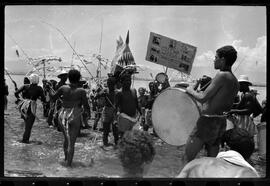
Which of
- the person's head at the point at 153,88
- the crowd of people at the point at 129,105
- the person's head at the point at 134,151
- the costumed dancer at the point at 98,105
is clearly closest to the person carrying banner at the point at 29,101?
the crowd of people at the point at 129,105

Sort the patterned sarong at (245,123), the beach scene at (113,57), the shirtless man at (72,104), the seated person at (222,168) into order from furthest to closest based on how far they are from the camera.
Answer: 1. the shirtless man at (72,104)
2. the patterned sarong at (245,123)
3. the beach scene at (113,57)
4. the seated person at (222,168)

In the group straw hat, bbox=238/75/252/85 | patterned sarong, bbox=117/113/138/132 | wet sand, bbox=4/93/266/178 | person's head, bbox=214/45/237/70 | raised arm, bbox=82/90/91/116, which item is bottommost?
wet sand, bbox=4/93/266/178

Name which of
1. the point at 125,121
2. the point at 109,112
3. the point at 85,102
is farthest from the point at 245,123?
the point at 85,102

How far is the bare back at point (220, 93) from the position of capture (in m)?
4.76

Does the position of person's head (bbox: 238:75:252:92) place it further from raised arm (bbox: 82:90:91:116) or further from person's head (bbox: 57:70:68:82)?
person's head (bbox: 57:70:68:82)

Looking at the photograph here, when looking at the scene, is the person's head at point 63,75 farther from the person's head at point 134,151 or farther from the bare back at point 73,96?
the person's head at point 134,151

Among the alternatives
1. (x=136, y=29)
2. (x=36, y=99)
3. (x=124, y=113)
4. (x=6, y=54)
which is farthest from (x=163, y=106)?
(x=6, y=54)

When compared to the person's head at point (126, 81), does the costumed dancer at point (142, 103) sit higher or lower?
lower

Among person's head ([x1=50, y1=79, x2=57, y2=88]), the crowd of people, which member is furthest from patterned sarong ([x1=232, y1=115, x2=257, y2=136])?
person's head ([x1=50, y1=79, x2=57, y2=88])

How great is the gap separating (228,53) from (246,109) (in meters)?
0.66

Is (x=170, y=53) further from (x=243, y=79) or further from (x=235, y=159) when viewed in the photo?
(x=235, y=159)

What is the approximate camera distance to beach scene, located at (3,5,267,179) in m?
4.68

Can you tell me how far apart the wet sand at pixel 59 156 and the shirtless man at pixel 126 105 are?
237mm

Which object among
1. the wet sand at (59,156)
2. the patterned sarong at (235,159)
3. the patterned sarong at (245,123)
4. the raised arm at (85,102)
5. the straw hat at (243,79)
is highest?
the straw hat at (243,79)
